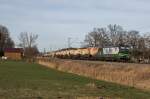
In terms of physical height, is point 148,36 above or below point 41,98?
above

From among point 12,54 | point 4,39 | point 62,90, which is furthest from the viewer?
point 4,39

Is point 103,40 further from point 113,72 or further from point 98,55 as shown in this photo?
point 113,72

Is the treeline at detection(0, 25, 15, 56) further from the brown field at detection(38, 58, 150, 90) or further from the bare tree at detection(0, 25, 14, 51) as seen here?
the brown field at detection(38, 58, 150, 90)

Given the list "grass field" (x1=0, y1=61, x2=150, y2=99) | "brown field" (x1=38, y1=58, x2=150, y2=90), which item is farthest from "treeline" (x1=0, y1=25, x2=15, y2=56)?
"grass field" (x1=0, y1=61, x2=150, y2=99)

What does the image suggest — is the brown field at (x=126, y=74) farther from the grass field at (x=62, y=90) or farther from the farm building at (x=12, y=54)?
the farm building at (x=12, y=54)

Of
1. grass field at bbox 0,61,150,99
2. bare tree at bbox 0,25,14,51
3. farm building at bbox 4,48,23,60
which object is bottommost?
grass field at bbox 0,61,150,99

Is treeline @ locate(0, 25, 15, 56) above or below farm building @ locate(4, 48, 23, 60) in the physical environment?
above

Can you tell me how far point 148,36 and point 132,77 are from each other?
111 m

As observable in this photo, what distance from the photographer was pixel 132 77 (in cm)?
3606

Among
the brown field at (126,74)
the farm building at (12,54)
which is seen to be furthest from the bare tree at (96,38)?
the brown field at (126,74)

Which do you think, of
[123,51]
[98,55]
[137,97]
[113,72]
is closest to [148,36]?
[98,55]

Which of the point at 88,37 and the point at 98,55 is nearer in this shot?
the point at 98,55

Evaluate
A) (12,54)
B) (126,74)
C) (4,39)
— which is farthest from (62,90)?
(4,39)

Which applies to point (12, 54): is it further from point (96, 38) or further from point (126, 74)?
point (126, 74)
